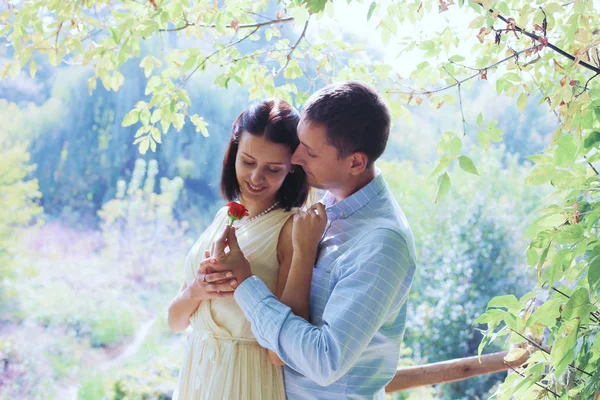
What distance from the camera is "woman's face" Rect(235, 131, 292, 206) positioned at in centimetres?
151

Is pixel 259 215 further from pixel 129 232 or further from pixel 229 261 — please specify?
pixel 129 232

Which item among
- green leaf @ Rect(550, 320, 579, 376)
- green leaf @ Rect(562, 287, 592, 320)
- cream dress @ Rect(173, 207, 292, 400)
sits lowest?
cream dress @ Rect(173, 207, 292, 400)

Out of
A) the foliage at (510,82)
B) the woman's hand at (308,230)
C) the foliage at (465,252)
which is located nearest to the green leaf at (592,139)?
the foliage at (510,82)

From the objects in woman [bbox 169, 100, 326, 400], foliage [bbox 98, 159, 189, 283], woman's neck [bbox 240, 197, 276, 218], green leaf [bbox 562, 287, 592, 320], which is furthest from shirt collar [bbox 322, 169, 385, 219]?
foliage [bbox 98, 159, 189, 283]

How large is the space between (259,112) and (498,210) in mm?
3115

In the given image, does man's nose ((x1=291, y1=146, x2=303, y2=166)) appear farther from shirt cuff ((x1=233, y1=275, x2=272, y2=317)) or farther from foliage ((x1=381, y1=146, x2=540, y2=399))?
foliage ((x1=381, y1=146, x2=540, y2=399))

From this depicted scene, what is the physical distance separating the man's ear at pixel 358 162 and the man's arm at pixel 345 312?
0.17 m

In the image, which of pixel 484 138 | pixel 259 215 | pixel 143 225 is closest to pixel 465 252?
pixel 143 225

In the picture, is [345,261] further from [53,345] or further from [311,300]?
[53,345]

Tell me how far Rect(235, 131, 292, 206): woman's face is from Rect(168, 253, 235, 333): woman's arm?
246 mm

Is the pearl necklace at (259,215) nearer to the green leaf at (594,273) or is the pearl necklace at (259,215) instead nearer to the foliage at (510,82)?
the foliage at (510,82)

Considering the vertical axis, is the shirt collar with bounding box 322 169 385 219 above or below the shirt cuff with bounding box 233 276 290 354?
above

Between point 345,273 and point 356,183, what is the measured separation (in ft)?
0.84

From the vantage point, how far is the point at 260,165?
1.52 metres
